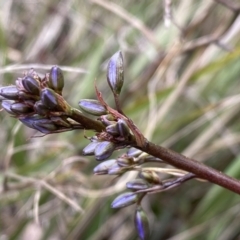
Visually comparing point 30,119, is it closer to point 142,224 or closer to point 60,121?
point 60,121

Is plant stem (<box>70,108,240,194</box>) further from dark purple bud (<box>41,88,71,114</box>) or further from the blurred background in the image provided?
the blurred background

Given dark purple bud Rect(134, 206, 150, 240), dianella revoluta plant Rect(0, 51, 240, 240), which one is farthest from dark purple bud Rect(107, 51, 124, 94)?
dark purple bud Rect(134, 206, 150, 240)

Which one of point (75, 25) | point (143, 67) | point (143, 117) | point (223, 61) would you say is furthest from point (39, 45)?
point (223, 61)

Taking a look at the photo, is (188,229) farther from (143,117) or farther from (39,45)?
(39,45)

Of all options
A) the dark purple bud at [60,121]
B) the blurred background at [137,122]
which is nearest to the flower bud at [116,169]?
the dark purple bud at [60,121]

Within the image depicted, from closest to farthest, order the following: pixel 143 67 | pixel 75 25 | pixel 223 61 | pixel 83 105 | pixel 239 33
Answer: pixel 83 105
pixel 223 61
pixel 239 33
pixel 143 67
pixel 75 25

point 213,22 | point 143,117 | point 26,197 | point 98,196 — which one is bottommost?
point 26,197
